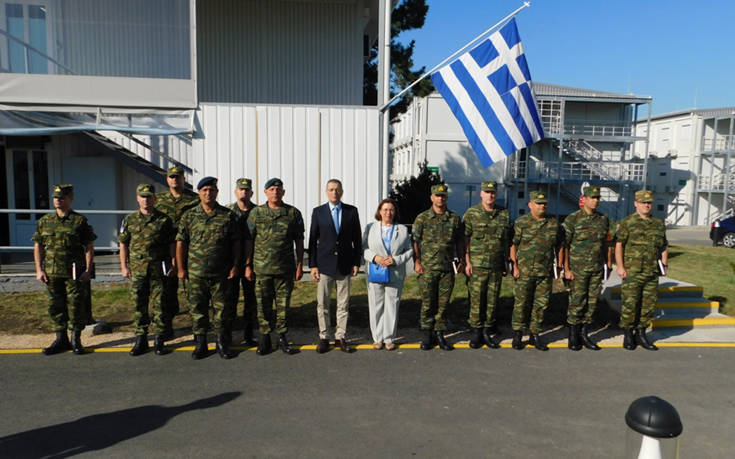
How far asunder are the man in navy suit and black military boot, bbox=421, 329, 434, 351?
877mm

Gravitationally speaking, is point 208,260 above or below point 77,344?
above

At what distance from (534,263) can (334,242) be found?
2344 millimetres

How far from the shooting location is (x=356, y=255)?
246 inches

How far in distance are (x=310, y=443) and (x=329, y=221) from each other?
271cm

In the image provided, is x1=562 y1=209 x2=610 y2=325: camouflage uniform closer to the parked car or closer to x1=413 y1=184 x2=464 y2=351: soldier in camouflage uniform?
x1=413 y1=184 x2=464 y2=351: soldier in camouflage uniform

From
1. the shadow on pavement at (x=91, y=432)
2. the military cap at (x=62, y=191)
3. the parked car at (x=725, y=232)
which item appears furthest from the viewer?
the parked car at (x=725, y=232)

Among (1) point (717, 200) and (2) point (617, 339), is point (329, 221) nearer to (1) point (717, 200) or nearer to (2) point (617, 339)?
(2) point (617, 339)

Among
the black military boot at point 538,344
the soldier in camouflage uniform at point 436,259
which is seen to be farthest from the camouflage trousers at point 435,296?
the black military boot at point 538,344

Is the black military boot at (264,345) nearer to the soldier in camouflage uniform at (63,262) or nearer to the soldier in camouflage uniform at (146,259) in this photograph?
the soldier in camouflage uniform at (146,259)

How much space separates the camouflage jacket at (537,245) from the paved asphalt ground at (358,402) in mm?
988

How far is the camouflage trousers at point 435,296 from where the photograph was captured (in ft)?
20.5

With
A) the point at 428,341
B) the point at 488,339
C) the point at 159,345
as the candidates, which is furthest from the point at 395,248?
the point at 159,345

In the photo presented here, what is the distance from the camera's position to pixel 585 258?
639 cm

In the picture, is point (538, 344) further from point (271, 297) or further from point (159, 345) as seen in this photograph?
point (159, 345)
